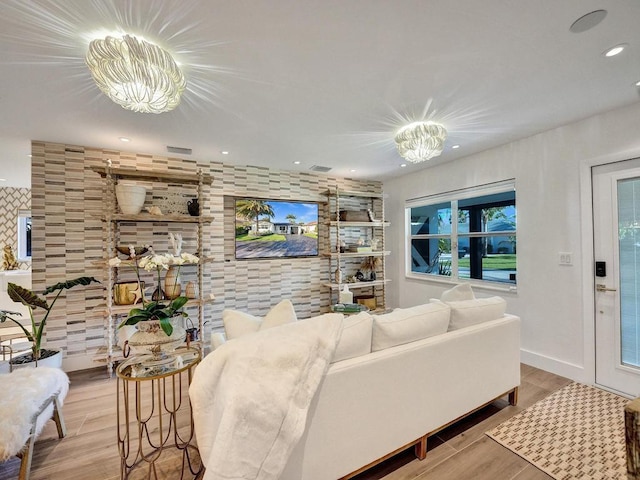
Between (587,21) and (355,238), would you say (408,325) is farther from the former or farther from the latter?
(355,238)

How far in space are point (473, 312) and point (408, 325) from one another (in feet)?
2.15

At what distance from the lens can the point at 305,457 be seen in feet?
4.49

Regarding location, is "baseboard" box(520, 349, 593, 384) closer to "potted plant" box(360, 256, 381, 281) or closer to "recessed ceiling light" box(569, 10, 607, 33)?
"potted plant" box(360, 256, 381, 281)

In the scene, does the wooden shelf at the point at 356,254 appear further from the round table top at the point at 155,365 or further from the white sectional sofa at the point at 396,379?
the round table top at the point at 155,365

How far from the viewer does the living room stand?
1511mm

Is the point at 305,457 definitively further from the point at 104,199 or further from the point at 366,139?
the point at 104,199

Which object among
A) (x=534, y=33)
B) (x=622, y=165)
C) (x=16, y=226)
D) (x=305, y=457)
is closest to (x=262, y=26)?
(x=534, y=33)

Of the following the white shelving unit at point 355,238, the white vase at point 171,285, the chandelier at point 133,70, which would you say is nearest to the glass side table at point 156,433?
the white vase at point 171,285

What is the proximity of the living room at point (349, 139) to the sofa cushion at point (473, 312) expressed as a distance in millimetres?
1188

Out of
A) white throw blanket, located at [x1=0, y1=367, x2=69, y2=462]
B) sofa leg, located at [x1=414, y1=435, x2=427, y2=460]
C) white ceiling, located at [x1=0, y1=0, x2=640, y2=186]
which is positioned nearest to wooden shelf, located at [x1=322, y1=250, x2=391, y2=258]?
white ceiling, located at [x1=0, y1=0, x2=640, y2=186]

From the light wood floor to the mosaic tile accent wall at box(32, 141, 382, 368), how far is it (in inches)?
43.8

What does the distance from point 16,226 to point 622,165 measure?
921 cm

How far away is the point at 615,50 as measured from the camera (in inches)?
65.7

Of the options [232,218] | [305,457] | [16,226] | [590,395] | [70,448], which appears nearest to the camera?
[305,457]
